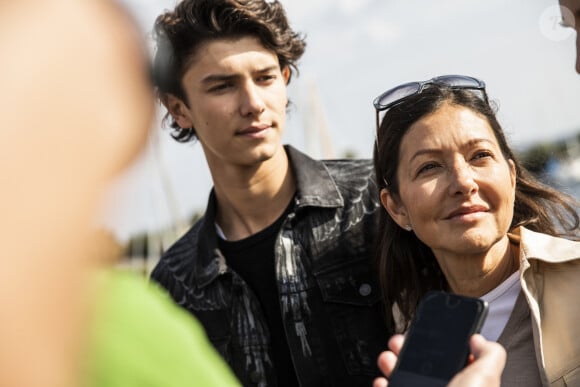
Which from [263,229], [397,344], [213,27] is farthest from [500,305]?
[213,27]

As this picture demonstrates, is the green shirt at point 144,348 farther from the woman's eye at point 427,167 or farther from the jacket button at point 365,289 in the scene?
the jacket button at point 365,289

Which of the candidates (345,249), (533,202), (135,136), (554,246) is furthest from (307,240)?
(135,136)

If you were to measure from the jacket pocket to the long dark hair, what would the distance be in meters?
0.22

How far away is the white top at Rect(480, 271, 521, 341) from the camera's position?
7.83 ft

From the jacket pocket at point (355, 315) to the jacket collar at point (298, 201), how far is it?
1.35 ft

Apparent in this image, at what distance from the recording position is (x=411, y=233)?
3.02 m

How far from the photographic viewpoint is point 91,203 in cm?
64

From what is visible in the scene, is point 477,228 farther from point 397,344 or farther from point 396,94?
point 397,344

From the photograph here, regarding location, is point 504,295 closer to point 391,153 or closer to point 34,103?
point 391,153

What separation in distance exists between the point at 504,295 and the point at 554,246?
0.26m

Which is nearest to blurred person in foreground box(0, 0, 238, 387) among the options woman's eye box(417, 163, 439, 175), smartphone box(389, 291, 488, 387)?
smartphone box(389, 291, 488, 387)

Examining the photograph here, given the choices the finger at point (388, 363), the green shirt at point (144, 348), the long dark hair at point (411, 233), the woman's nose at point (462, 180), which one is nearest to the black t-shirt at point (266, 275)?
the long dark hair at point (411, 233)

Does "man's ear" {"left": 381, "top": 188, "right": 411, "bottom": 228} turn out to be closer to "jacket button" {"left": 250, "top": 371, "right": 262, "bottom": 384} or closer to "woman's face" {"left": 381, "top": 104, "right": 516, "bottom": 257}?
"woman's face" {"left": 381, "top": 104, "right": 516, "bottom": 257}

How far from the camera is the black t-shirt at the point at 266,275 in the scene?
10.9 feet
